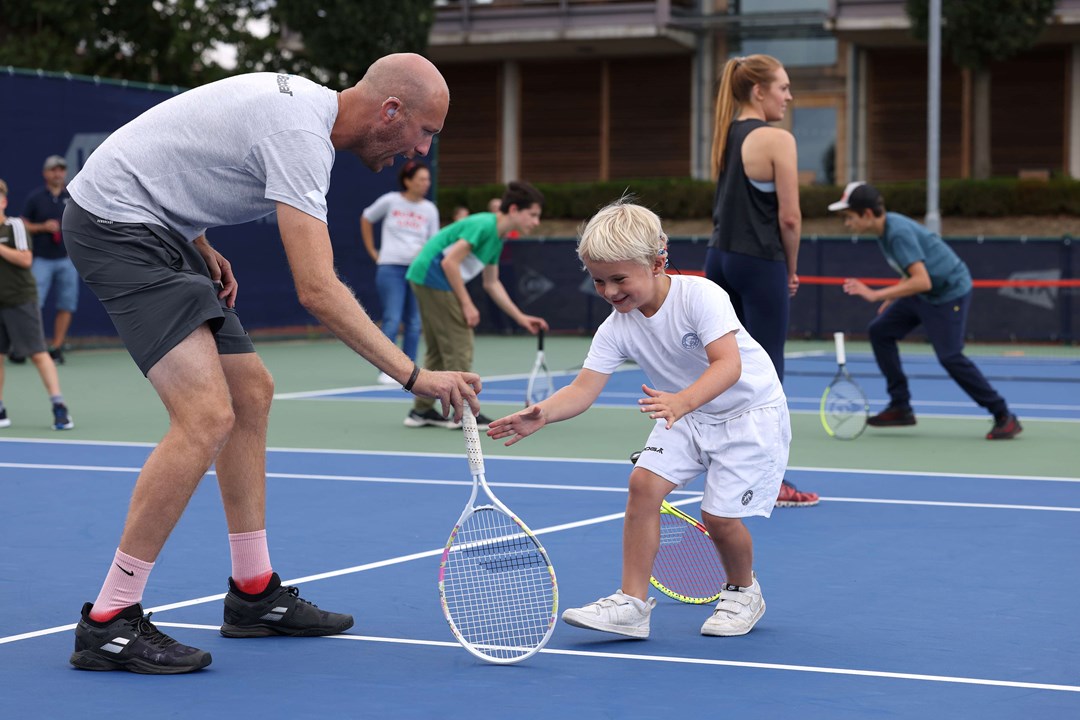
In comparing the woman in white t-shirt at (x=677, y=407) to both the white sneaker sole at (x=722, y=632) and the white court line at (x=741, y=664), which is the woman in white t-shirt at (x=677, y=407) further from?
the white court line at (x=741, y=664)

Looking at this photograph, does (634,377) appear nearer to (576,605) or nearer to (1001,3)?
(576,605)

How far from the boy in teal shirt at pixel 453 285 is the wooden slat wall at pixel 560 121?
2450 centimetres

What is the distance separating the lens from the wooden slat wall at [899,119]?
106 ft

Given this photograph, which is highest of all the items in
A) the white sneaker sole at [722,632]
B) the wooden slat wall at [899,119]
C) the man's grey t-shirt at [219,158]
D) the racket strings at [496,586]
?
the wooden slat wall at [899,119]

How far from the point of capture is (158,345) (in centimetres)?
413

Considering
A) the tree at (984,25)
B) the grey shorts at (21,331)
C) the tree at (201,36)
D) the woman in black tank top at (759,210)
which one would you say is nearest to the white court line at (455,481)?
the woman in black tank top at (759,210)

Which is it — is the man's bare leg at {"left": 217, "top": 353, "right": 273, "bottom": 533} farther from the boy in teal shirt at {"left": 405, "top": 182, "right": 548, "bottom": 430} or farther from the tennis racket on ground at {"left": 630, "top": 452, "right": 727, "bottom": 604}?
the boy in teal shirt at {"left": 405, "top": 182, "right": 548, "bottom": 430}

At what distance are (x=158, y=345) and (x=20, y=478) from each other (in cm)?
408

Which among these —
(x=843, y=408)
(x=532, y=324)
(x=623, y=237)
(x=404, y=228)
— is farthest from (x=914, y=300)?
(x=623, y=237)

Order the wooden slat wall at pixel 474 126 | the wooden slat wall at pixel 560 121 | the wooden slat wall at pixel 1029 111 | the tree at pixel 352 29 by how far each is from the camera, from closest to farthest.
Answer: the tree at pixel 352 29 → the wooden slat wall at pixel 1029 111 → the wooden slat wall at pixel 560 121 → the wooden slat wall at pixel 474 126

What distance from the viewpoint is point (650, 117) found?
34.5m

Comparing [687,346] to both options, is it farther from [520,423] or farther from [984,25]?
[984,25]

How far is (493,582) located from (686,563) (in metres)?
0.85

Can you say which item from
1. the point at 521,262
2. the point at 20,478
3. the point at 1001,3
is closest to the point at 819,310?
the point at 521,262
